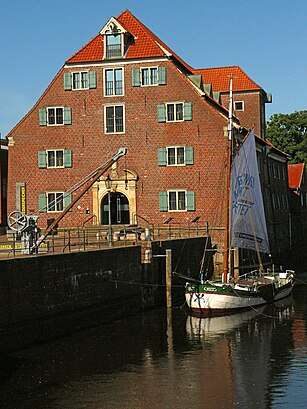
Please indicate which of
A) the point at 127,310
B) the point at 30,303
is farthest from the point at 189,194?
the point at 30,303

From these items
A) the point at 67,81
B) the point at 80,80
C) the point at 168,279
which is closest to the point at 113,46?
the point at 80,80

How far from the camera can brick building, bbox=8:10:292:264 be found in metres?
50.8

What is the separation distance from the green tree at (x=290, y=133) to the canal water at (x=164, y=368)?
6837 cm

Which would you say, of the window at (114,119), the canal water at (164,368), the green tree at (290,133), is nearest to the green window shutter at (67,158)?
the window at (114,119)

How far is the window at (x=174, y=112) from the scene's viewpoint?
167 ft

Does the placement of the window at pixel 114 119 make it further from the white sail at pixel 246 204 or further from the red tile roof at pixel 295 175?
the red tile roof at pixel 295 175

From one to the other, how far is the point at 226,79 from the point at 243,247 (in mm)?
28815

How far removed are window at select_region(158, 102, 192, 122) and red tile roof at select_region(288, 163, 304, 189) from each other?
37282 millimetres

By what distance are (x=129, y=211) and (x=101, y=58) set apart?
10915 millimetres

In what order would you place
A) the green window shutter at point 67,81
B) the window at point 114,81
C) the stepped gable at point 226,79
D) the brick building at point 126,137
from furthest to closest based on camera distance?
the stepped gable at point 226,79
the green window shutter at point 67,81
the window at point 114,81
the brick building at point 126,137

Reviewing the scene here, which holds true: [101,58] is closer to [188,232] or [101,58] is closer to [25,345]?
[188,232]

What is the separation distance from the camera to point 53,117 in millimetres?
53812

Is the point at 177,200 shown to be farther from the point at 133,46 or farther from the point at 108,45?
the point at 108,45

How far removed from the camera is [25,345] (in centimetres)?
2808
